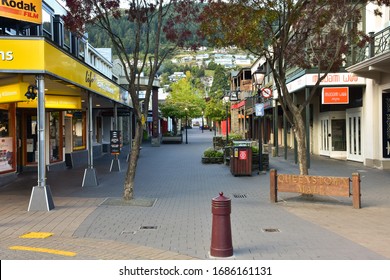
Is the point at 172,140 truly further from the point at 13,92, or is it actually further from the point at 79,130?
the point at 13,92

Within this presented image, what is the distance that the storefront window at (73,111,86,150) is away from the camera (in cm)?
2295

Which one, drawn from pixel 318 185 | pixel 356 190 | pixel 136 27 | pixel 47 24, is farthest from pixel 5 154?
pixel 356 190

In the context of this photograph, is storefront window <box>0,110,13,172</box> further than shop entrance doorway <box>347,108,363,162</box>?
No

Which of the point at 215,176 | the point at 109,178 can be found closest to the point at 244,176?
the point at 215,176

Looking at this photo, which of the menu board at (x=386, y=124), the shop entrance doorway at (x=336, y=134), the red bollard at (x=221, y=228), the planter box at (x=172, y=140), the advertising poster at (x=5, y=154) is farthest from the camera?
the planter box at (x=172, y=140)

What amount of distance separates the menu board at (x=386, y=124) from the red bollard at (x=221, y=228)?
46.7ft

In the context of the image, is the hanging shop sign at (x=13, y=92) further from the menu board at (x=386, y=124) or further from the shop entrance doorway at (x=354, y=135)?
the shop entrance doorway at (x=354, y=135)

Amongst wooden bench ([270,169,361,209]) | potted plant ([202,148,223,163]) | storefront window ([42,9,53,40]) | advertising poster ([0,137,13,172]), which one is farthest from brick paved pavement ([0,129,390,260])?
potted plant ([202,148,223,163])

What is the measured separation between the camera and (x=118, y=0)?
38.8 ft

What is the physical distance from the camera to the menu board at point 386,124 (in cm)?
1853

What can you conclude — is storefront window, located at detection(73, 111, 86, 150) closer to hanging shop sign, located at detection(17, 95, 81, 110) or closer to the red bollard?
hanging shop sign, located at detection(17, 95, 81, 110)

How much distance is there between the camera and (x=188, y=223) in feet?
29.2

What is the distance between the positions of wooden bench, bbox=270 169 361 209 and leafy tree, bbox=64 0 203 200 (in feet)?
12.1

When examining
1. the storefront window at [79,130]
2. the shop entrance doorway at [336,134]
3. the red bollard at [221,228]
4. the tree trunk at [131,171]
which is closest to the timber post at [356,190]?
the red bollard at [221,228]
